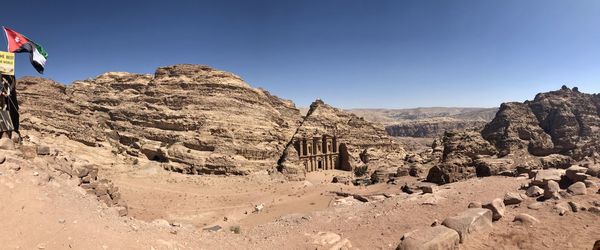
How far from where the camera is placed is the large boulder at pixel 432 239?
8.01m

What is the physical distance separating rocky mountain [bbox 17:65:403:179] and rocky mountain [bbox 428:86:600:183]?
18.9m

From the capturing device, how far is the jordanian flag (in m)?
12.4

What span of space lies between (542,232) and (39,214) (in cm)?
1214

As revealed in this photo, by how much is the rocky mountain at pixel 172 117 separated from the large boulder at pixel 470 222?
26325 millimetres

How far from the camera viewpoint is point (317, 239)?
36.4 ft

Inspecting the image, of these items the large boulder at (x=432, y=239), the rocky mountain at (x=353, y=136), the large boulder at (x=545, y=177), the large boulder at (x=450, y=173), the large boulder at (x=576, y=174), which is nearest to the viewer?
the large boulder at (x=432, y=239)

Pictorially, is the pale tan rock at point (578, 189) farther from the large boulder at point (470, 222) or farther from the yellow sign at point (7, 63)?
the yellow sign at point (7, 63)

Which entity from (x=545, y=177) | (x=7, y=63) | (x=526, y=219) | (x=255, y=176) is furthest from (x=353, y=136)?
(x=7, y=63)

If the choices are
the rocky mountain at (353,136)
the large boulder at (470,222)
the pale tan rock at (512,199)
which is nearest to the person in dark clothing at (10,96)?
the large boulder at (470,222)

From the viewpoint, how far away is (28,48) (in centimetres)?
1318

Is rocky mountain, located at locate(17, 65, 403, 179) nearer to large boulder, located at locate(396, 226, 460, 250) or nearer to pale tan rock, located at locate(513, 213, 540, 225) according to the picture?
large boulder, located at locate(396, 226, 460, 250)

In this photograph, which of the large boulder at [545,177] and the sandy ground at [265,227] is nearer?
the sandy ground at [265,227]

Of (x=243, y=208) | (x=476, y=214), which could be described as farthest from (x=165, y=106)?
(x=476, y=214)

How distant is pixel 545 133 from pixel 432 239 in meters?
47.2
